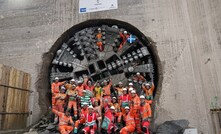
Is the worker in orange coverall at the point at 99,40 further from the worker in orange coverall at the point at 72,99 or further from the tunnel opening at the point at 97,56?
the worker in orange coverall at the point at 72,99

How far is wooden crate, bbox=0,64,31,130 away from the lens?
7.84 metres

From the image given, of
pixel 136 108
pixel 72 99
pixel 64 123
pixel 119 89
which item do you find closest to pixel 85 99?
pixel 72 99

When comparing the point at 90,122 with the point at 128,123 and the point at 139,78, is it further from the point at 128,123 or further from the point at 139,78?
the point at 139,78

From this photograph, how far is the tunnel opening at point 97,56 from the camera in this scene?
967 centimetres

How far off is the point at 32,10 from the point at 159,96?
6493 mm

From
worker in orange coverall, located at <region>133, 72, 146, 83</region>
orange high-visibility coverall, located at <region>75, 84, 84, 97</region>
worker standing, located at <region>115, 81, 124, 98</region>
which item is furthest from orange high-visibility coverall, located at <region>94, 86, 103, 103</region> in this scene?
worker in orange coverall, located at <region>133, 72, 146, 83</region>

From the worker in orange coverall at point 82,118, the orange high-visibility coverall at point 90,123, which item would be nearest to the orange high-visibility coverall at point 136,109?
the orange high-visibility coverall at point 90,123

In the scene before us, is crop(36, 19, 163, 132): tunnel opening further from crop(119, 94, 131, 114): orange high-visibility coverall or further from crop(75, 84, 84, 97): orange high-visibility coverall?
crop(119, 94, 131, 114): orange high-visibility coverall

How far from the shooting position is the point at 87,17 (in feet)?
33.1

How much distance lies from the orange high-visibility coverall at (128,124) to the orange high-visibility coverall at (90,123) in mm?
874

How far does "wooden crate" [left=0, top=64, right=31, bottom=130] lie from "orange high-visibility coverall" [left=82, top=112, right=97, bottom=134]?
262 centimetres

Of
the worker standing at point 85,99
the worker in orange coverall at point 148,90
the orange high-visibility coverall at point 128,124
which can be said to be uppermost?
the worker in orange coverall at point 148,90

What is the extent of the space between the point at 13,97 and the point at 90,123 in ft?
9.42

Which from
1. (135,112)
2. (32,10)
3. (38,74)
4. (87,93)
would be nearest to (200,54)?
(135,112)
